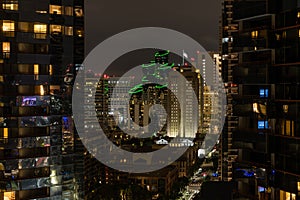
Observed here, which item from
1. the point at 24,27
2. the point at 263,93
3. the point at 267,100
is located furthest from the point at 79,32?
the point at 267,100

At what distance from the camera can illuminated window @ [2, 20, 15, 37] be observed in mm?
18000

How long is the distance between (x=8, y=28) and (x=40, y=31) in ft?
3.89

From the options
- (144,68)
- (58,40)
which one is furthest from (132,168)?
(144,68)

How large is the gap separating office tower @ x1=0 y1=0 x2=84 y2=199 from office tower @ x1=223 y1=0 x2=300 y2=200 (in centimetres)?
813

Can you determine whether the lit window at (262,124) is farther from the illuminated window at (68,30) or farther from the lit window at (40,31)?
the illuminated window at (68,30)

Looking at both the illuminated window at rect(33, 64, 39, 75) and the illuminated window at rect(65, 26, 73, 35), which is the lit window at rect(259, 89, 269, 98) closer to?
the illuminated window at rect(33, 64, 39, 75)

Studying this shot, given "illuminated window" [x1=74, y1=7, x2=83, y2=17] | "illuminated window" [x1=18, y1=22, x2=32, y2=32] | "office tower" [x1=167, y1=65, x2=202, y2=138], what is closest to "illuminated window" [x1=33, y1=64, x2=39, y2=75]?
"illuminated window" [x1=18, y1=22, x2=32, y2=32]

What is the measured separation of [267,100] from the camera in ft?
39.5

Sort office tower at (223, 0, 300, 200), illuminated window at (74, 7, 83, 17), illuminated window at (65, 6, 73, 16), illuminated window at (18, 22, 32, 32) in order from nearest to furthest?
office tower at (223, 0, 300, 200)
illuminated window at (18, 22, 32, 32)
illuminated window at (65, 6, 73, 16)
illuminated window at (74, 7, 83, 17)

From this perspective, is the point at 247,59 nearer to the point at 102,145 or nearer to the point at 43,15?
the point at 43,15

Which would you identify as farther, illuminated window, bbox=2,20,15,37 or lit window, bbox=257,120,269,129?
illuminated window, bbox=2,20,15,37

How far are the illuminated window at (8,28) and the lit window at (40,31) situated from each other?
84cm

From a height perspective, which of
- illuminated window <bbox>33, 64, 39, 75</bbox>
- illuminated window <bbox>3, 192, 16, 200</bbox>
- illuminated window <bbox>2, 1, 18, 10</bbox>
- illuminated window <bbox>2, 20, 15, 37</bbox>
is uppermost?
illuminated window <bbox>2, 1, 18, 10</bbox>

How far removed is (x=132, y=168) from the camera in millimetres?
42344
